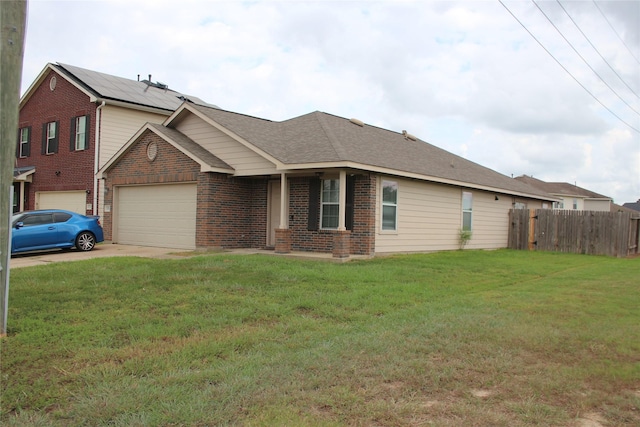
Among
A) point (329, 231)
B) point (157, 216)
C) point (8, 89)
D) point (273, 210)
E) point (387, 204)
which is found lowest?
point (329, 231)

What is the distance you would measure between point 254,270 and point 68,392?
6.36 meters

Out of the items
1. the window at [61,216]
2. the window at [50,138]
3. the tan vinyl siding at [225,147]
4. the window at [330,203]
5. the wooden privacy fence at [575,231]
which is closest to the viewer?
the window at [330,203]

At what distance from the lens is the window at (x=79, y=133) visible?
22.1 m

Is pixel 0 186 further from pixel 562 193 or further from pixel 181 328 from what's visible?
pixel 562 193

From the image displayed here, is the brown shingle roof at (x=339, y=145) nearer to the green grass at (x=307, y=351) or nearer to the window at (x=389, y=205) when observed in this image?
the window at (x=389, y=205)

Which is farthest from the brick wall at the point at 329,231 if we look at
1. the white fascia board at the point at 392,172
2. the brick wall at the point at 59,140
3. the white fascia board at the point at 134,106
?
the brick wall at the point at 59,140

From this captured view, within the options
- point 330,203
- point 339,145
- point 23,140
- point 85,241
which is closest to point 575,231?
point 330,203

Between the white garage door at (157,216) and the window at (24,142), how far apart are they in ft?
31.1

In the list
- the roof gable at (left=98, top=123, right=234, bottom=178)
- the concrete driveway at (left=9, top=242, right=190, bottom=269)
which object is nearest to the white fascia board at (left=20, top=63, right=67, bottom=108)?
the roof gable at (left=98, top=123, right=234, bottom=178)

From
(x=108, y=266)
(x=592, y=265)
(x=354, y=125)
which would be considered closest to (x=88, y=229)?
(x=108, y=266)

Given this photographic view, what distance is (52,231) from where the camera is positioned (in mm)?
15438

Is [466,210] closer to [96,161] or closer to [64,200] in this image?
[96,161]

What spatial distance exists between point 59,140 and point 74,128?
1335mm

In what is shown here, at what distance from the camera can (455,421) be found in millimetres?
3975
